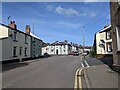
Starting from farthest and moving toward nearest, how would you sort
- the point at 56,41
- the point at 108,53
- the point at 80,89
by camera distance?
the point at 56,41 < the point at 108,53 < the point at 80,89

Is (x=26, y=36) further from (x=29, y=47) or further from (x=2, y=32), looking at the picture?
(x=2, y=32)

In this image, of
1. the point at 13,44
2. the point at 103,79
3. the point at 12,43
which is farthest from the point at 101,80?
the point at 13,44

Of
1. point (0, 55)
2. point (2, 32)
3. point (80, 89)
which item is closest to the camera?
point (80, 89)

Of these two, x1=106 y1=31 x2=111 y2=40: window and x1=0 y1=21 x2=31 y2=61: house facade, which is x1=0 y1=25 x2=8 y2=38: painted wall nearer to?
x1=0 y1=21 x2=31 y2=61: house facade

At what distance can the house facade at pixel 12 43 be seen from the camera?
95.3 feet

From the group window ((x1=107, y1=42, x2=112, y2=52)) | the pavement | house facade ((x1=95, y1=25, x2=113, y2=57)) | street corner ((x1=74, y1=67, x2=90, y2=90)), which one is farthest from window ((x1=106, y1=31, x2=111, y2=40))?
street corner ((x1=74, y1=67, x2=90, y2=90))

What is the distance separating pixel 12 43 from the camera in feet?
106

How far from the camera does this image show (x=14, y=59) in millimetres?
32625

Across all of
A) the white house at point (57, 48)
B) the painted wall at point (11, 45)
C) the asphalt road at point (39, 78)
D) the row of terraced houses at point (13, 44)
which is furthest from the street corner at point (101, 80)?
the white house at point (57, 48)

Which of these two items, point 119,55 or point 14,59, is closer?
point 119,55

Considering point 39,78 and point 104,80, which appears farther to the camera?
point 39,78

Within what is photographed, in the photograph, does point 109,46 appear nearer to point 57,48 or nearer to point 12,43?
point 12,43

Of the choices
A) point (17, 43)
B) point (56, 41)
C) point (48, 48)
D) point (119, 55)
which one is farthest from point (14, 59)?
point (56, 41)

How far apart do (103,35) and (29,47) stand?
18.8 metres
